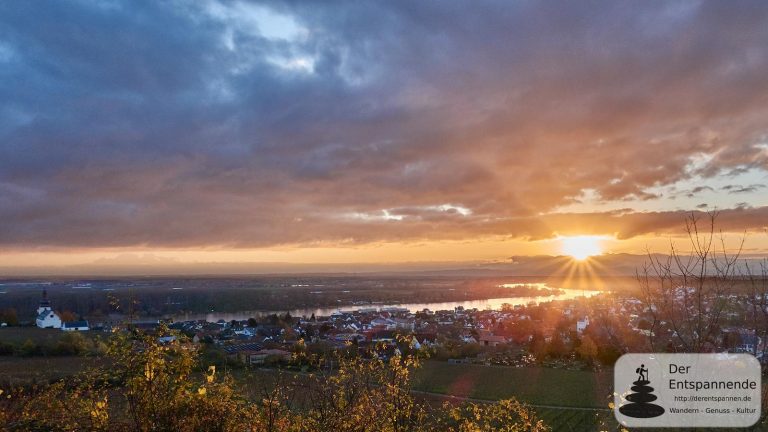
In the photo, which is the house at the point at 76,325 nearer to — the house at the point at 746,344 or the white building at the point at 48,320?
the white building at the point at 48,320

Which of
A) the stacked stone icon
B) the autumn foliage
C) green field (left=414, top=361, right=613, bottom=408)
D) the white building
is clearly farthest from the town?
green field (left=414, top=361, right=613, bottom=408)

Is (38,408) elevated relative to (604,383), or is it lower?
lower

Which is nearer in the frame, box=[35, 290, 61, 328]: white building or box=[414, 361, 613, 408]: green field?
box=[414, 361, 613, 408]: green field

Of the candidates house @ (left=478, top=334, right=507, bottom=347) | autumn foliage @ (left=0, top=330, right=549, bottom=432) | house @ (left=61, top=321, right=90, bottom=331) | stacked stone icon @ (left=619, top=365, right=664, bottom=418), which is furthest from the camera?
house @ (left=61, top=321, right=90, bottom=331)

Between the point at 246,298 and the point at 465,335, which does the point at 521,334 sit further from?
the point at 246,298

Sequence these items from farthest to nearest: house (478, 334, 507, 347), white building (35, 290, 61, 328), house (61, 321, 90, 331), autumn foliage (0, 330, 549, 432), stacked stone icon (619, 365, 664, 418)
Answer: white building (35, 290, 61, 328) < house (61, 321, 90, 331) < house (478, 334, 507, 347) < stacked stone icon (619, 365, 664, 418) < autumn foliage (0, 330, 549, 432)

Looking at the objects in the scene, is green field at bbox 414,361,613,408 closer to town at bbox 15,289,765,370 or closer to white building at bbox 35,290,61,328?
town at bbox 15,289,765,370

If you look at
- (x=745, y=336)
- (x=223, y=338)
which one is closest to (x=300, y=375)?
(x=745, y=336)

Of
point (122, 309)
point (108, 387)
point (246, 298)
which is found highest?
point (122, 309)
